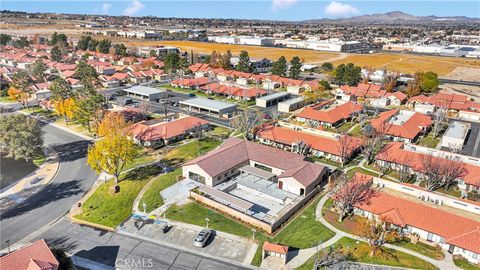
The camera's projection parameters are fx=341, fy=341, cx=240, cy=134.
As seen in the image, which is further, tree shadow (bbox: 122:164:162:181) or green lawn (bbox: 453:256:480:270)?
tree shadow (bbox: 122:164:162:181)

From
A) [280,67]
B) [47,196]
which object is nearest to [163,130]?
[47,196]

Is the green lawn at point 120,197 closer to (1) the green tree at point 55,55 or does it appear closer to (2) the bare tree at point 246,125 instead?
(2) the bare tree at point 246,125

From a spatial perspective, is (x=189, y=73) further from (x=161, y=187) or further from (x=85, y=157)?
(x=161, y=187)

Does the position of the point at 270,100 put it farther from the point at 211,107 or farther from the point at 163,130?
the point at 163,130

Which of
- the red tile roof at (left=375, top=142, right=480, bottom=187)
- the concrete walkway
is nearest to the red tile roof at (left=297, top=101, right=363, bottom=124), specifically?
the red tile roof at (left=375, top=142, right=480, bottom=187)

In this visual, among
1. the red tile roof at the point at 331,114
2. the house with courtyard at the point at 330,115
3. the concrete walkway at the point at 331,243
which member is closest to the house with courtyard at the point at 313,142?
the house with courtyard at the point at 330,115

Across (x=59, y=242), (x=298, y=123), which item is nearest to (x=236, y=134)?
(x=298, y=123)

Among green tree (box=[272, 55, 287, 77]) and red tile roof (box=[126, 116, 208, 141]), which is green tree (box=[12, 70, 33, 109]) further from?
green tree (box=[272, 55, 287, 77])
